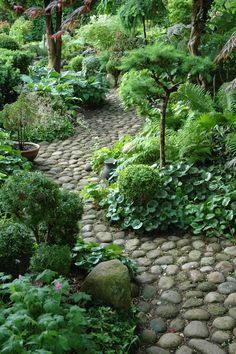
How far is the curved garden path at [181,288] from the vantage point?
3432 mm

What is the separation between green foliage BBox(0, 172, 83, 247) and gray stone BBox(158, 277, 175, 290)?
2.88 ft

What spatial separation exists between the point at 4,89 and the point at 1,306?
8.12 m

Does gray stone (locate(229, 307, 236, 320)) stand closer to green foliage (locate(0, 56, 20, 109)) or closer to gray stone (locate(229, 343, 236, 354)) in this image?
gray stone (locate(229, 343, 236, 354))

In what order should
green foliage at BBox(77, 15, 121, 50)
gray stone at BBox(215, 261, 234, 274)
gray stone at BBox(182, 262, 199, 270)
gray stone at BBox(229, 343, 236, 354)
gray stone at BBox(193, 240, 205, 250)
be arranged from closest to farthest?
1. gray stone at BBox(229, 343, 236, 354)
2. gray stone at BBox(215, 261, 234, 274)
3. gray stone at BBox(182, 262, 199, 270)
4. gray stone at BBox(193, 240, 205, 250)
5. green foliage at BBox(77, 15, 121, 50)

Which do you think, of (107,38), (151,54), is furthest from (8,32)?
(151,54)

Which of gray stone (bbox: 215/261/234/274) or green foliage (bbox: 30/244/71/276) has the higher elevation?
green foliage (bbox: 30/244/71/276)

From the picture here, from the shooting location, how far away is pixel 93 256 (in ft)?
13.6

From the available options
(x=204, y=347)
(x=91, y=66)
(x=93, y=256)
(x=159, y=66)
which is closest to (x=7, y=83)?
(x=91, y=66)

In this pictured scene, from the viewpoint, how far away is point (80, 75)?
11.6m

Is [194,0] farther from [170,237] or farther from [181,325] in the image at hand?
[181,325]

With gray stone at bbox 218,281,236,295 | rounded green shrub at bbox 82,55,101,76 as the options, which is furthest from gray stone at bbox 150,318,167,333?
rounded green shrub at bbox 82,55,101,76

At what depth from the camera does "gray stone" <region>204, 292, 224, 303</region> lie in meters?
3.86

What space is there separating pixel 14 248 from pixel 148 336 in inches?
48.7

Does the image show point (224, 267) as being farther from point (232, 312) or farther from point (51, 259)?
point (51, 259)
